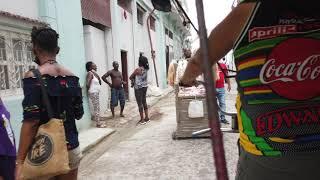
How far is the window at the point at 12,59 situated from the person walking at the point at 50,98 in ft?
13.8

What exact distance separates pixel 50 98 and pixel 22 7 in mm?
5214

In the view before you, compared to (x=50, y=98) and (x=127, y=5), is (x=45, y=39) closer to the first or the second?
(x=50, y=98)

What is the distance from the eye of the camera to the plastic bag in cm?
809

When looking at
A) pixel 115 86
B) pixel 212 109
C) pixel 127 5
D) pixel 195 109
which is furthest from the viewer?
pixel 127 5

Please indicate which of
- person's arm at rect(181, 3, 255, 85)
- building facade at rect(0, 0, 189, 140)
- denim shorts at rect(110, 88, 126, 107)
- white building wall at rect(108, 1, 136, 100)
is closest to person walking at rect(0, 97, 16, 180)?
building facade at rect(0, 0, 189, 140)

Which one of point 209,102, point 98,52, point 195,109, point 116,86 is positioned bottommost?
point 195,109

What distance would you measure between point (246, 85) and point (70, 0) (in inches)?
357

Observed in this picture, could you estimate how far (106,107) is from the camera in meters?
14.3

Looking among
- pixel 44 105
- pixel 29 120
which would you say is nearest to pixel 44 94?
pixel 44 105

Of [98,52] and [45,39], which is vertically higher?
[98,52]

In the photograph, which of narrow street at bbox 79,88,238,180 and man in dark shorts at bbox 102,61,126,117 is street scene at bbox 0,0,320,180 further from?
man in dark shorts at bbox 102,61,126,117

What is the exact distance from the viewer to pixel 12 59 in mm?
7551

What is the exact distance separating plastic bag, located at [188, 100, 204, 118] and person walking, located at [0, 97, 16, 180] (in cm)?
494

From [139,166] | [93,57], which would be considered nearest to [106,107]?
[93,57]
